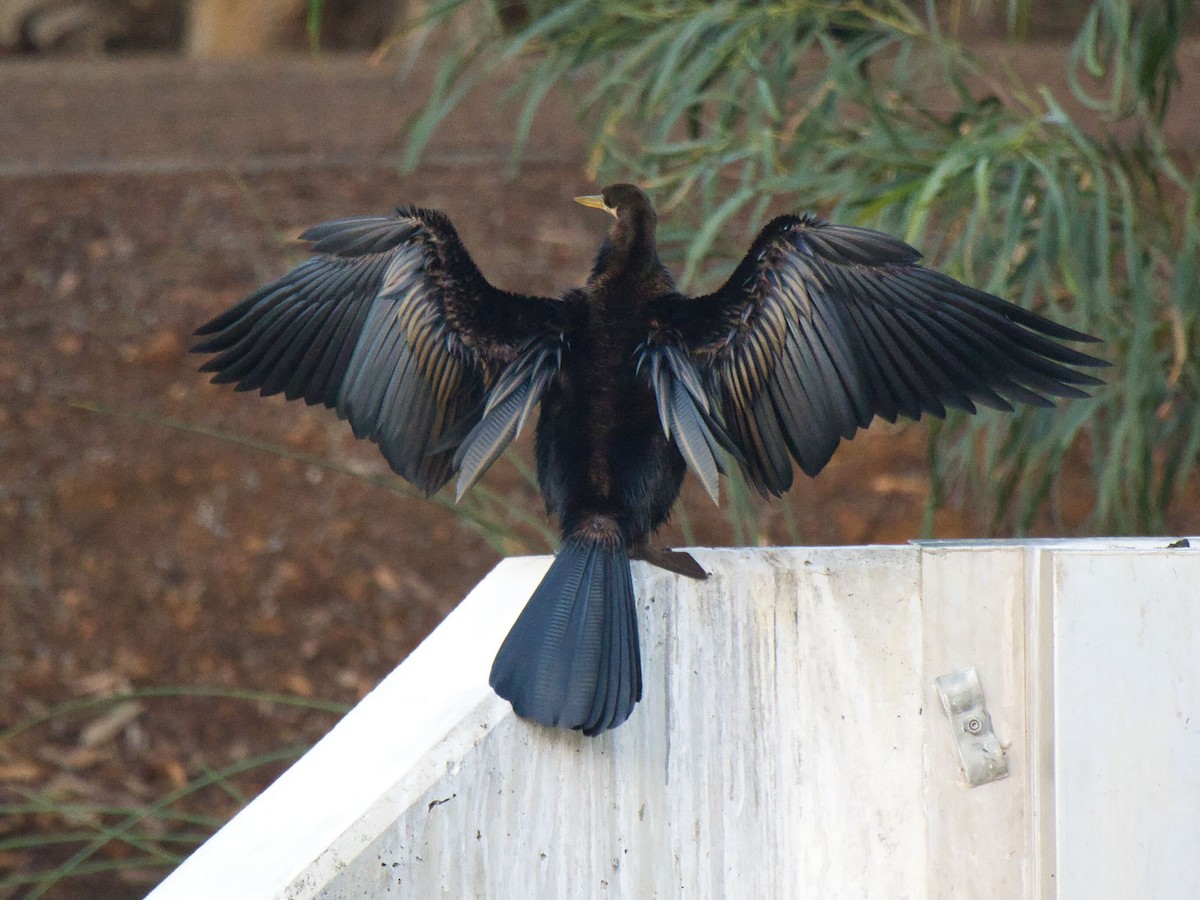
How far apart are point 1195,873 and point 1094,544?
0.37 m

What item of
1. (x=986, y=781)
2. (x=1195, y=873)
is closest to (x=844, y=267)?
(x=986, y=781)

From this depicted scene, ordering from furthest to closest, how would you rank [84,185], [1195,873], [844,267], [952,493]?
[84,185]
[952,493]
[844,267]
[1195,873]

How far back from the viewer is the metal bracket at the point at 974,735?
1.70 m

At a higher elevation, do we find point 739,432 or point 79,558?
point 79,558

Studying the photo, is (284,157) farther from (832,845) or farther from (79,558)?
(832,845)

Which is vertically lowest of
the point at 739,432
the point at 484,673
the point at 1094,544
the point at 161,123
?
the point at 484,673

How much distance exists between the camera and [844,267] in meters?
1.85

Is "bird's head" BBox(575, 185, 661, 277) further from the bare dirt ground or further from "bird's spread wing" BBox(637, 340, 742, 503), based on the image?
the bare dirt ground

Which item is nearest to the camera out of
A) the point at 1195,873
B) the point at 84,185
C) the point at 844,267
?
the point at 1195,873

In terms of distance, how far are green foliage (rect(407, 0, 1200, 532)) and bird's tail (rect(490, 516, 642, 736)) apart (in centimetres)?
91

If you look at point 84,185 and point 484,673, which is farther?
point 84,185

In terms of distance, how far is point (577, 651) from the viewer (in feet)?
5.13

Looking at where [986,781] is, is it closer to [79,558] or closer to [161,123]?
[79,558]

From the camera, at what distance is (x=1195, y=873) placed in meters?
1.59
